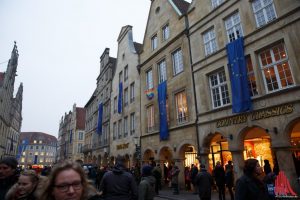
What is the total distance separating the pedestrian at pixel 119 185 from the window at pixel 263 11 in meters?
10.9

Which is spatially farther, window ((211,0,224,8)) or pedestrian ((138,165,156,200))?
window ((211,0,224,8))

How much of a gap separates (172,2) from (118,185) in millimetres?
18281

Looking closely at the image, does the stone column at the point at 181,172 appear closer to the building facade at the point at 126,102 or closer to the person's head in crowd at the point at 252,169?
the building facade at the point at 126,102

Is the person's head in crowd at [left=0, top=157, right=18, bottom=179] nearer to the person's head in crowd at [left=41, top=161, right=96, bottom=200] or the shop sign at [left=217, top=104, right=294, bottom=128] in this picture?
the person's head in crowd at [left=41, top=161, right=96, bottom=200]

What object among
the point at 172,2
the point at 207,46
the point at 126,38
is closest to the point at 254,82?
the point at 207,46

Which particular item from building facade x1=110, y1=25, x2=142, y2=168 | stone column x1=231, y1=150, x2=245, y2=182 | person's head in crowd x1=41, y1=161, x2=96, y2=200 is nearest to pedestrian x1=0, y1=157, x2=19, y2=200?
person's head in crowd x1=41, y1=161, x2=96, y2=200

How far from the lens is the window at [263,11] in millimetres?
11500

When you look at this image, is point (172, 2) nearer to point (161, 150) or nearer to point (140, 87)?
point (140, 87)

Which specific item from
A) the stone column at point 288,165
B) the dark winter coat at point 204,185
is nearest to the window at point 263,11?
the stone column at point 288,165

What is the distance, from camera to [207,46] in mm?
15242

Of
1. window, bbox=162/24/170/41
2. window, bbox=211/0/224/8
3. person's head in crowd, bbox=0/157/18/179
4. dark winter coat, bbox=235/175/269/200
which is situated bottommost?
dark winter coat, bbox=235/175/269/200

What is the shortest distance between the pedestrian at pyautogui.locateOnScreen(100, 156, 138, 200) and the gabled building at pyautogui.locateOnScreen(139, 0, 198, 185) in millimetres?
10298

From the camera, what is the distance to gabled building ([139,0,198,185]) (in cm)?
1598

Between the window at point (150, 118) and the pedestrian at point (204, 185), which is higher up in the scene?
the window at point (150, 118)
